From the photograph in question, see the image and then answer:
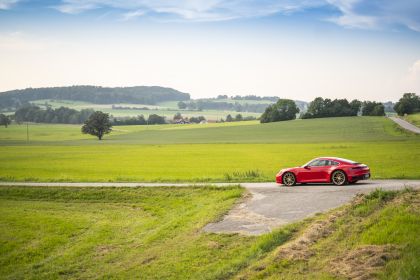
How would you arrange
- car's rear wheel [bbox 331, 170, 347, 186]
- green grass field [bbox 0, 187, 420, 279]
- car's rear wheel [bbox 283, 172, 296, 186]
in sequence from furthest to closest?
car's rear wheel [bbox 283, 172, 296, 186], car's rear wheel [bbox 331, 170, 347, 186], green grass field [bbox 0, 187, 420, 279]

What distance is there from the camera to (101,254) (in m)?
15.6

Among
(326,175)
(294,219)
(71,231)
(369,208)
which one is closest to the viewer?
(369,208)

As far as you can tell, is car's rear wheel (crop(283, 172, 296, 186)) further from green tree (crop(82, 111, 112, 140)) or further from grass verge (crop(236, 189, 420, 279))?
green tree (crop(82, 111, 112, 140))

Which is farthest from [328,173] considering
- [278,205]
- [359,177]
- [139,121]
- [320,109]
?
[139,121]

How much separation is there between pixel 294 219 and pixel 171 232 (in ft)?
15.3

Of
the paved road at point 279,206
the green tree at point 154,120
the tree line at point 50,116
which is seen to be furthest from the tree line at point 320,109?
the paved road at point 279,206

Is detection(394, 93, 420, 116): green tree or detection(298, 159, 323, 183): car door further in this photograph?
detection(394, 93, 420, 116): green tree

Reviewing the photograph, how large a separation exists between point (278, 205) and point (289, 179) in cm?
621

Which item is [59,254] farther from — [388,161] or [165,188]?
[388,161]

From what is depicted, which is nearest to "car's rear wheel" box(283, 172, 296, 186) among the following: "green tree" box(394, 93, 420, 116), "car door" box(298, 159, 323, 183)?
"car door" box(298, 159, 323, 183)

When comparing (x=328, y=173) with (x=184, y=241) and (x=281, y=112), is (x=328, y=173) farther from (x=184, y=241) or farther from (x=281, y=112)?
(x=281, y=112)

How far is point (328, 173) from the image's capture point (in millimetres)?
23047

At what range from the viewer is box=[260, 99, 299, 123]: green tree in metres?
151

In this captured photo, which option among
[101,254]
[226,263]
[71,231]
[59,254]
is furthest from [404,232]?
[71,231]
